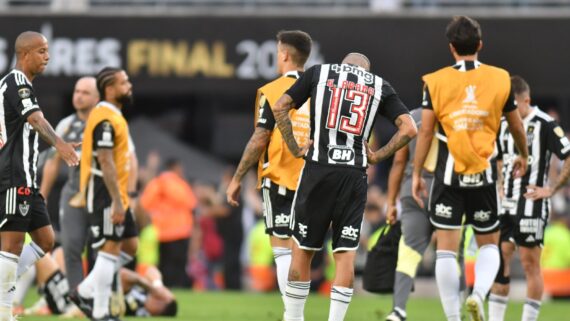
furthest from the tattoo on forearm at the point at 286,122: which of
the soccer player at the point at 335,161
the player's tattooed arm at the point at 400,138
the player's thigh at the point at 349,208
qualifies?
the player's tattooed arm at the point at 400,138

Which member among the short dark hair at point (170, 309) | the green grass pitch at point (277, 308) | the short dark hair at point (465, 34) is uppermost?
the short dark hair at point (465, 34)

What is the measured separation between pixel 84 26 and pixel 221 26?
2411mm

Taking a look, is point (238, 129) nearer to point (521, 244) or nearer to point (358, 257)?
point (358, 257)

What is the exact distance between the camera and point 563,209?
2195 centimetres

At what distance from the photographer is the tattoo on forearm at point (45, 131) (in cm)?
952

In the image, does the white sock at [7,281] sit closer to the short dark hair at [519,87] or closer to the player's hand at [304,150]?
the player's hand at [304,150]

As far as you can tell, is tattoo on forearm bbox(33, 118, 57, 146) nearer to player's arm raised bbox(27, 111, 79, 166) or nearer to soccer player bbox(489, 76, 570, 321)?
player's arm raised bbox(27, 111, 79, 166)

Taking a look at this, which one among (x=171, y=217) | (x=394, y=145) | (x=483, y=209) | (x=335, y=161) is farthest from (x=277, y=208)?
(x=171, y=217)

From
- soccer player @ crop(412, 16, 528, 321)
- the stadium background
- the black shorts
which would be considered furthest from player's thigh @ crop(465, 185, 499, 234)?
the stadium background

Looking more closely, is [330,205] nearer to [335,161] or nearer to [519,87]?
[335,161]

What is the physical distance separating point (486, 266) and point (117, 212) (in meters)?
3.19

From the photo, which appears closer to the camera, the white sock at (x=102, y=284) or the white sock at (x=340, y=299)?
the white sock at (x=340, y=299)

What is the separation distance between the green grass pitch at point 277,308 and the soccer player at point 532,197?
2585 mm

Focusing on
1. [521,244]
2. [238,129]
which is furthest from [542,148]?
[238,129]
